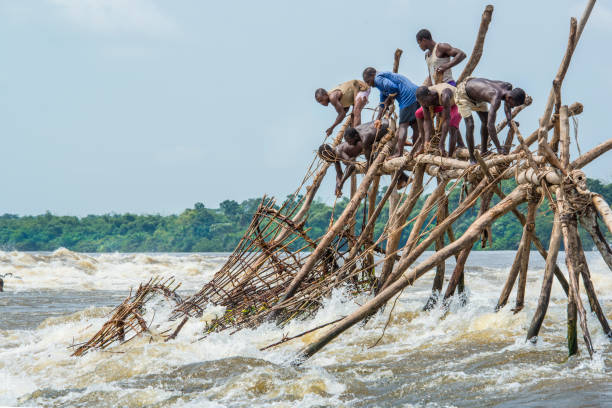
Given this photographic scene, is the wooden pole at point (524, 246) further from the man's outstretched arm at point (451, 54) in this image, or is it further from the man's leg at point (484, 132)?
the man's outstretched arm at point (451, 54)

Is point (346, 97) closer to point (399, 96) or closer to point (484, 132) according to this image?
point (399, 96)

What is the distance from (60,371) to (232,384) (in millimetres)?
2214

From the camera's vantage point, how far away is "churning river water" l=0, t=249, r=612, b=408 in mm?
5043

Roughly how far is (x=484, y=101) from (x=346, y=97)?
8.82 feet

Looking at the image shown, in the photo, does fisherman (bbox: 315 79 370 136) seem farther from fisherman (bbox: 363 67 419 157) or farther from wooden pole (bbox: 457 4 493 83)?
wooden pole (bbox: 457 4 493 83)

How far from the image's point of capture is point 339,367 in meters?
6.09

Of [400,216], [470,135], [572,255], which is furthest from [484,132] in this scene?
[572,255]

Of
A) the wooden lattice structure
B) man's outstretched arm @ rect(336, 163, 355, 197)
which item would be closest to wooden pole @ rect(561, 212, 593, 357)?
the wooden lattice structure

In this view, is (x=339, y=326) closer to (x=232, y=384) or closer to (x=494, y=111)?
(x=232, y=384)

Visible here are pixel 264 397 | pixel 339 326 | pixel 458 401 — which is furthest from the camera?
pixel 339 326

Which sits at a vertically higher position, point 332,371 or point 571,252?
point 571,252

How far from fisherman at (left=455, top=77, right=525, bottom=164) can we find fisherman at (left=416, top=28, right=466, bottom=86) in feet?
3.51

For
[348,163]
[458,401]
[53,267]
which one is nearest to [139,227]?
[53,267]

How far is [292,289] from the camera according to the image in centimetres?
747
